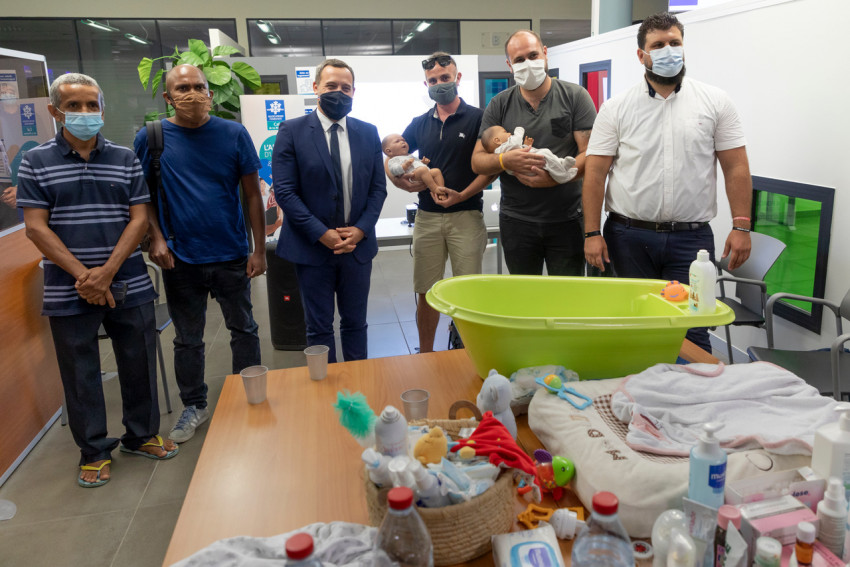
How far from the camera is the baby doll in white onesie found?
245 cm

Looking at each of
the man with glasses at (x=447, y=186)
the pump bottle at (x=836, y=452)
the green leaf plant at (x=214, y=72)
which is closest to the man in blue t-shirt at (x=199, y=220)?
the man with glasses at (x=447, y=186)

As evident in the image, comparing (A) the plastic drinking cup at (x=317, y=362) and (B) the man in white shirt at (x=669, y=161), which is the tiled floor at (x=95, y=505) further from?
(B) the man in white shirt at (x=669, y=161)

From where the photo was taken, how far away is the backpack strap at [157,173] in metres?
2.50

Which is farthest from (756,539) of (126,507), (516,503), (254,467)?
(126,507)

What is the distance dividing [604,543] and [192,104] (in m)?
2.31

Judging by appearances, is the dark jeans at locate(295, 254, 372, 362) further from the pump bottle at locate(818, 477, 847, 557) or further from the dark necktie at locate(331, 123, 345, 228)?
the pump bottle at locate(818, 477, 847, 557)

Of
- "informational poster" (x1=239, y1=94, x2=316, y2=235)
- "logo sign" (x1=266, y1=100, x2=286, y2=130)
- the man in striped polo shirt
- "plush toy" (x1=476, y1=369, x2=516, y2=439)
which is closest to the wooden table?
"plush toy" (x1=476, y1=369, x2=516, y2=439)

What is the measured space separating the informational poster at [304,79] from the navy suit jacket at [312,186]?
3.86 meters

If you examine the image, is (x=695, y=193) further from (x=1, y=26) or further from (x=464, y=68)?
(x=1, y=26)

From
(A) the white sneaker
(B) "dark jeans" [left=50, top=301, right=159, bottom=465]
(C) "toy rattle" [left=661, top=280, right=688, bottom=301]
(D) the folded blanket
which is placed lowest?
(A) the white sneaker

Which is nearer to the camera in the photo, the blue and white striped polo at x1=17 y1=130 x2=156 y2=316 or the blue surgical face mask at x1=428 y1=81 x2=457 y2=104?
the blue and white striped polo at x1=17 y1=130 x2=156 y2=316

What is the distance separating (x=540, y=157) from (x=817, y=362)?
132 cm

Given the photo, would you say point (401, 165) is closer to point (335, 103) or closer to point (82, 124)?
point (335, 103)

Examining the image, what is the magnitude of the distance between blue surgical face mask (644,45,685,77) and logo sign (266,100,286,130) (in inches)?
156
